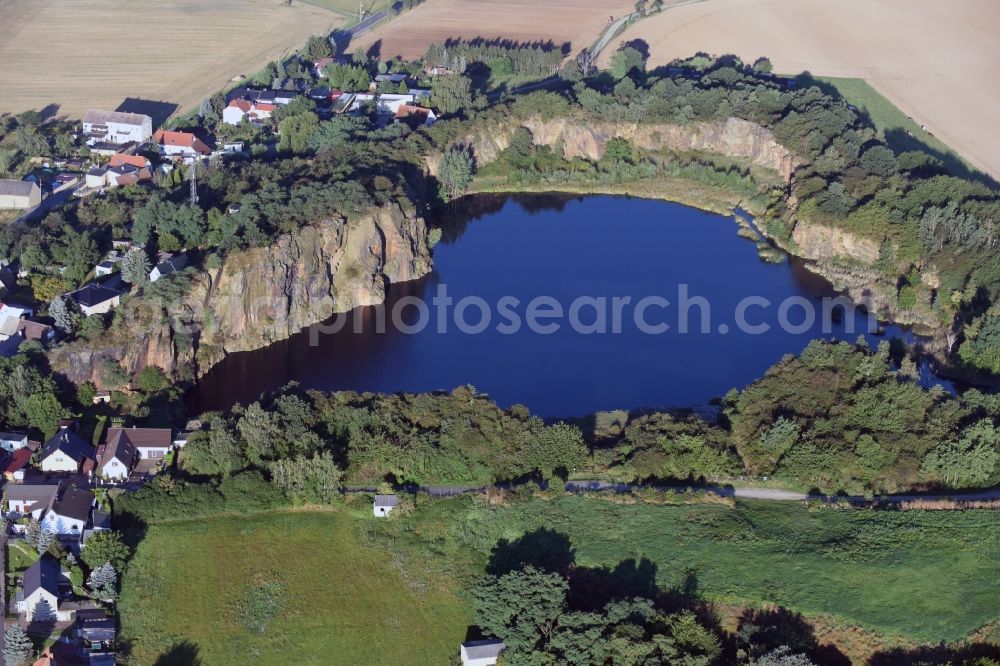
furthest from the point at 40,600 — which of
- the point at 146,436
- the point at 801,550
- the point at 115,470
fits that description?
the point at 801,550

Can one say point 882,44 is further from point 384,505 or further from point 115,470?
point 115,470

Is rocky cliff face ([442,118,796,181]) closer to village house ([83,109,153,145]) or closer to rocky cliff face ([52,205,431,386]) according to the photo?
rocky cliff face ([52,205,431,386])

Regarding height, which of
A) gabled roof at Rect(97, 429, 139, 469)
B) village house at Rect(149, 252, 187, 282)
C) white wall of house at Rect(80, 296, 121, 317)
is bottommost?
gabled roof at Rect(97, 429, 139, 469)

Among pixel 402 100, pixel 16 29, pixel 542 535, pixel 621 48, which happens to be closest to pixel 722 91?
pixel 621 48

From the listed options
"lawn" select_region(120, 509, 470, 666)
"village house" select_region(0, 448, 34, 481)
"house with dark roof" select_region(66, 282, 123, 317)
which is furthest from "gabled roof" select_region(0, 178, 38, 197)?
"lawn" select_region(120, 509, 470, 666)

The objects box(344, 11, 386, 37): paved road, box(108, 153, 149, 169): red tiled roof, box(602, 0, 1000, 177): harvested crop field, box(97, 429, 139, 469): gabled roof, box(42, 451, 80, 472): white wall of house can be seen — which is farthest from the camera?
box(344, 11, 386, 37): paved road

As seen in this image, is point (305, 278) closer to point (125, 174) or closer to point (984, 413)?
point (125, 174)

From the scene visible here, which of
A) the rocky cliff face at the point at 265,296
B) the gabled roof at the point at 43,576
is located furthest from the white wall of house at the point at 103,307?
the gabled roof at the point at 43,576
